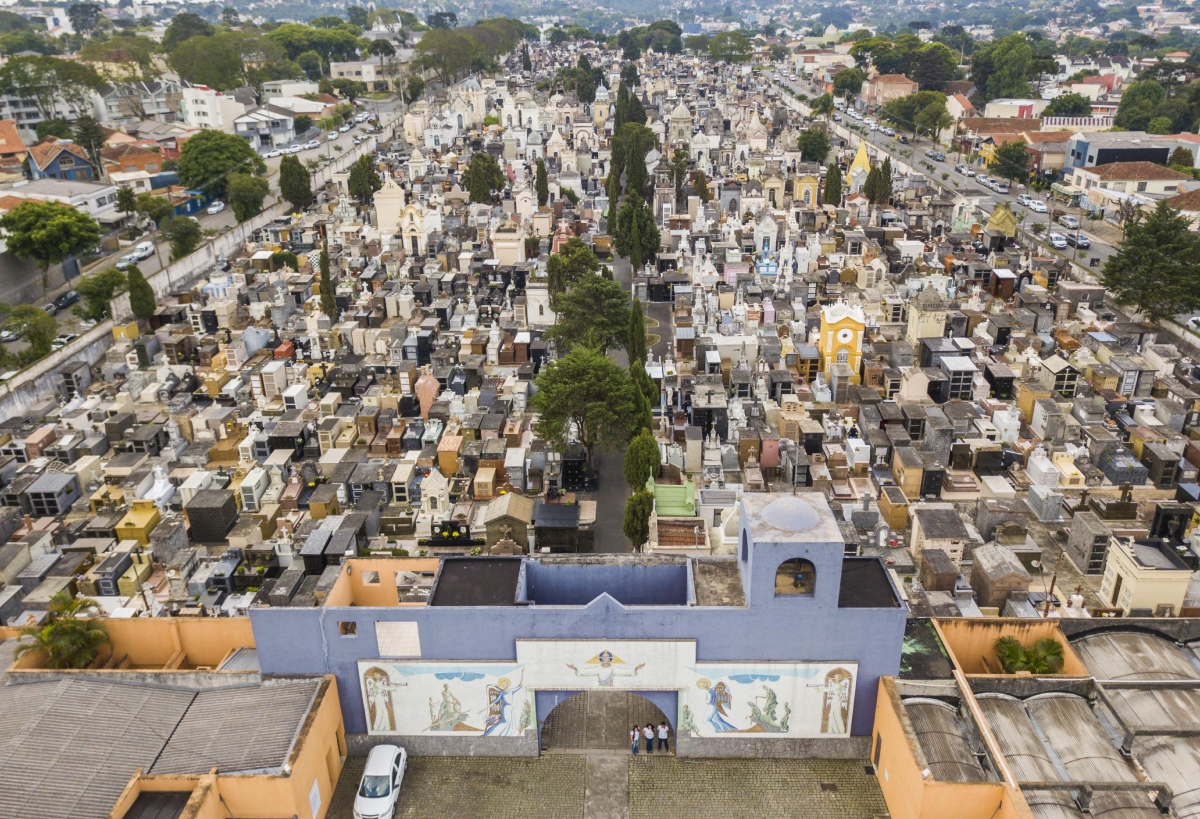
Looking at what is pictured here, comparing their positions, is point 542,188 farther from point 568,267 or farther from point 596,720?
point 596,720

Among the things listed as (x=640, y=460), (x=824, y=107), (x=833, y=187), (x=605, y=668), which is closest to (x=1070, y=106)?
(x=824, y=107)

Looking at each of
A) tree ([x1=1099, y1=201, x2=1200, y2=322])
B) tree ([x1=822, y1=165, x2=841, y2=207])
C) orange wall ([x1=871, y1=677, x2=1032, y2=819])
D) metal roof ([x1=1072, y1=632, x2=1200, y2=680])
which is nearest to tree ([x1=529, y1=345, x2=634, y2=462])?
orange wall ([x1=871, y1=677, x2=1032, y2=819])

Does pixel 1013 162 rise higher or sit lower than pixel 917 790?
higher

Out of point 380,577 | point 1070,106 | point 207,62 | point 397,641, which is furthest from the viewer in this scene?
point 207,62

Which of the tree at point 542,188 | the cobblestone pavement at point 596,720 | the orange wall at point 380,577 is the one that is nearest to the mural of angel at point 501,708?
the cobblestone pavement at point 596,720

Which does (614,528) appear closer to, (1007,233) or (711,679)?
(711,679)

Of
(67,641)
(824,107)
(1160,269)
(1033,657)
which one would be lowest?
(1033,657)

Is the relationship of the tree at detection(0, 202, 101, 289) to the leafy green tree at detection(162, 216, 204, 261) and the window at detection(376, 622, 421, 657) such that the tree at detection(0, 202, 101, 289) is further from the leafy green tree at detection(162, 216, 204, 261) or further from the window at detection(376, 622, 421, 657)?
the window at detection(376, 622, 421, 657)
